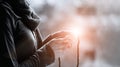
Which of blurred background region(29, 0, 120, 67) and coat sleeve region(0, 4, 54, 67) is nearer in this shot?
coat sleeve region(0, 4, 54, 67)

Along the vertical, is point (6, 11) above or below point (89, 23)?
above

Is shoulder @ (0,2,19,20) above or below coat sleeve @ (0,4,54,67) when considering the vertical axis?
above

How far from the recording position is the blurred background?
1.43 metres

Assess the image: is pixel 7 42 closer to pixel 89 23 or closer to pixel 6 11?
pixel 6 11

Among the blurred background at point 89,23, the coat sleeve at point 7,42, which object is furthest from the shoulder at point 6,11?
the blurred background at point 89,23

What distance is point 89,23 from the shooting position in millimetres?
1453

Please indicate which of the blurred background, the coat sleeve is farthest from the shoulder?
the blurred background

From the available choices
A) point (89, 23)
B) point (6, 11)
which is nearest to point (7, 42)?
point (6, 11)

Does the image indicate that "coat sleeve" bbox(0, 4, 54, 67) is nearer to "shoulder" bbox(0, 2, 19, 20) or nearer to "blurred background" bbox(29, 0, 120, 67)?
"shoulder" bbox(0, 2, 19, 20)

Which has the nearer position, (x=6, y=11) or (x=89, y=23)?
(x=6, y=11)

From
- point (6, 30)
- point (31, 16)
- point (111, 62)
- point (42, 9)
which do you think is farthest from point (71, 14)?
point (6, 30)

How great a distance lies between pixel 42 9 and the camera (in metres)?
1.44

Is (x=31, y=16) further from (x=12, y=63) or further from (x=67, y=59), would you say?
(x=67, y=59)

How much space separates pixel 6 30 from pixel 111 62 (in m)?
0.94
